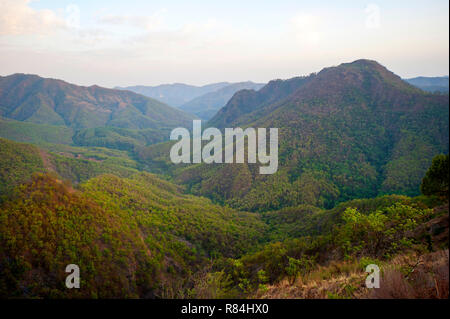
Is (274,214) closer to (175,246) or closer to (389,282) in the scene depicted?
(175,246)

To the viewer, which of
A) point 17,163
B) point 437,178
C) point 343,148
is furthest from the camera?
point 343,148

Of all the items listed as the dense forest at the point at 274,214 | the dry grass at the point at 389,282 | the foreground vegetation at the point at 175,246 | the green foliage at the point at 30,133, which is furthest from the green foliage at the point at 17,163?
the green foliage at the point at 30,133

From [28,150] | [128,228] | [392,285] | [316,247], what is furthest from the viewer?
[28,150]

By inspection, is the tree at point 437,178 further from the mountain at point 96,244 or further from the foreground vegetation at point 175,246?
the mountain at point 96,244

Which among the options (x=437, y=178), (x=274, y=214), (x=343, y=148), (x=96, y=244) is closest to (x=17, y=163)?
(x=96, y=244)

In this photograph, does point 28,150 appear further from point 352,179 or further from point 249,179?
point 352,179

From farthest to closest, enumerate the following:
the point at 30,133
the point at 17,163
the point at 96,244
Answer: the point at 30,133 → the point at 17,163 → the point at 96,244

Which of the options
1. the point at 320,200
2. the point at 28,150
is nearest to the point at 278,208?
the point at 320,200

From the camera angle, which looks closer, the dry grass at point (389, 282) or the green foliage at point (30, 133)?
the dry grass at point (389, 282)

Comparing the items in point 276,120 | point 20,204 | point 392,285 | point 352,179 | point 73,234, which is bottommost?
point 352,179
